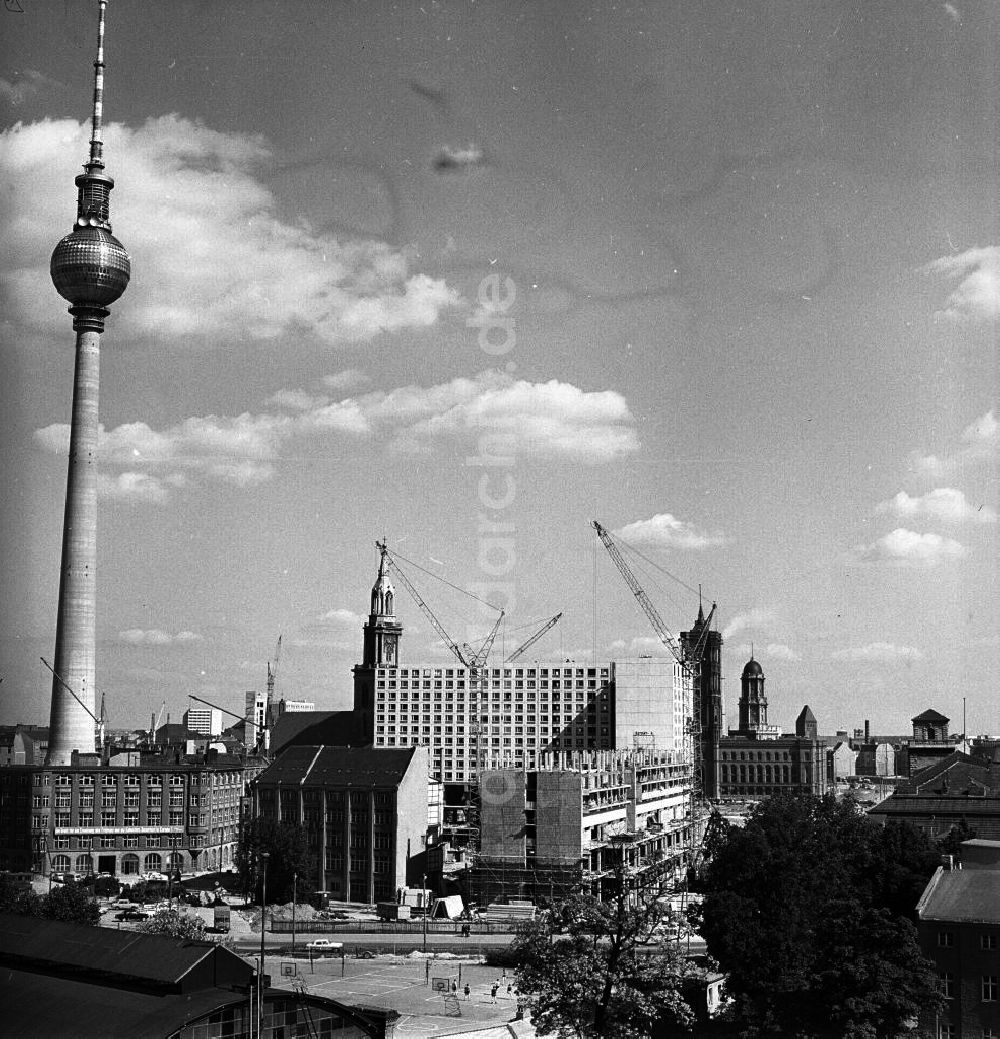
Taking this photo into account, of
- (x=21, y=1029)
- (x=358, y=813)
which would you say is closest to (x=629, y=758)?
(x=358, y=813)

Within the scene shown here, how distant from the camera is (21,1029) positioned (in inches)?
1017

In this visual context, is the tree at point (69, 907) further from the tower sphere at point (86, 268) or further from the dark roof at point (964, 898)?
the tower sphere at point (86, 268)

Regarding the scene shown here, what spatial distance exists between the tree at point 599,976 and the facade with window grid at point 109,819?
63.4 metres

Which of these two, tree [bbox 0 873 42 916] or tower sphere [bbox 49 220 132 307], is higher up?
tower sphere [bbox 49 220 132 307]

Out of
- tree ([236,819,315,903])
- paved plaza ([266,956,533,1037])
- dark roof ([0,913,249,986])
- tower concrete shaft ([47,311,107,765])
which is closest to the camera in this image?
dark roof ([0,913,249,986])

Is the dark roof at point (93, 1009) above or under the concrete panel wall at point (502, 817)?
under

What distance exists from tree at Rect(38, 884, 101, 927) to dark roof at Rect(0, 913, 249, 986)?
62.5ft

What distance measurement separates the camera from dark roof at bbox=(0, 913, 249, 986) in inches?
1041

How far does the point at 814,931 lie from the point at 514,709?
92.8m

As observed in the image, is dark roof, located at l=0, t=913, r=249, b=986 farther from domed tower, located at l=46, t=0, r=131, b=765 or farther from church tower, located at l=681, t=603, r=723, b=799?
church tower, located at l=681, t=603, r=723, b=799

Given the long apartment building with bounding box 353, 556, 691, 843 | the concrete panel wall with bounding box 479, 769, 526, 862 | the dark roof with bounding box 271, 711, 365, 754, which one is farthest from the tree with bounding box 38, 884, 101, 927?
the dark roof with bounding box 271, 711, 365, 754

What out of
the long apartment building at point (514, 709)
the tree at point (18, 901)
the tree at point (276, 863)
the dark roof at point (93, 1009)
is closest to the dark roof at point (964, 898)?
the dark roof at point (93, 1009)

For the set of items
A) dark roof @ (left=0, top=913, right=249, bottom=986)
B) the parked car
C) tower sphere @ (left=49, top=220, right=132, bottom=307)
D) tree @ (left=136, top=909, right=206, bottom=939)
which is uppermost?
tower sphere @ (left=49, top=220, right=132, bottom=307)

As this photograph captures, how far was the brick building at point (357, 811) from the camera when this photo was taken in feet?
254
